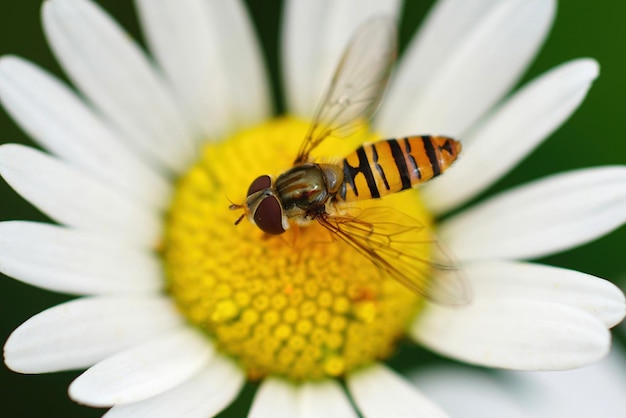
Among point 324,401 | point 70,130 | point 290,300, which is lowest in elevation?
point 324,401

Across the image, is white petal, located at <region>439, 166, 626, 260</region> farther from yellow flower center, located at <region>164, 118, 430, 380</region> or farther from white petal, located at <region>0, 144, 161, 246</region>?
white petal, located at <region>0, 144, 161, 246</region>

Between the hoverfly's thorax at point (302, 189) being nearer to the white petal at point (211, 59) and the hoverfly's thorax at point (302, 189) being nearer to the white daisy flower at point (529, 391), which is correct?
the white petal at point (211, 59)

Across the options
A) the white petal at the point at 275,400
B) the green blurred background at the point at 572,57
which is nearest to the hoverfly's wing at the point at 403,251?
the white petal at the point at 275,400

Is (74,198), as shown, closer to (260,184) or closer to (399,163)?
(260,184)

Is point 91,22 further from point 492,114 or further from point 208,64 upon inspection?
point 492,114

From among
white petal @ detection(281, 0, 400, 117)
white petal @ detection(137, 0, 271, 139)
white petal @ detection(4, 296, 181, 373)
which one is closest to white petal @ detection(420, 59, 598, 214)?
white petal @ detection(281, 0, 400, 117)

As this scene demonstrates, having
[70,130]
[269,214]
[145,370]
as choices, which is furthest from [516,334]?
[70,130]
